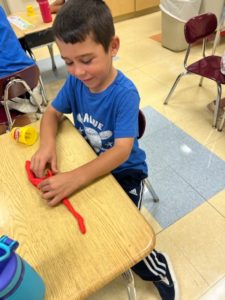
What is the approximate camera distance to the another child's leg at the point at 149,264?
918 millimetres

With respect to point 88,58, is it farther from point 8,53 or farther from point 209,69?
point 209,69

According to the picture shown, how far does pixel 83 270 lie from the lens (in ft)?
1.67

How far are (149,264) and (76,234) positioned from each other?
0.45 metres

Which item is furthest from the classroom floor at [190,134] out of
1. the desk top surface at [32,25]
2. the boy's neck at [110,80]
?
the boy's neck at [110,80]

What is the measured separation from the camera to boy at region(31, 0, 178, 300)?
677mm

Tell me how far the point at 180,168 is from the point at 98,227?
1204 mm

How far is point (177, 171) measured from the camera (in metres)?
1.67

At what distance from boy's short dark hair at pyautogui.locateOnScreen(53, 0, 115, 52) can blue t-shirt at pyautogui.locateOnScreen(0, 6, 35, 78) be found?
1.03m

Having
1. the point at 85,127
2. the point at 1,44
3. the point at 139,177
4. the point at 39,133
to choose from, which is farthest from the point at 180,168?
the point at 1,44

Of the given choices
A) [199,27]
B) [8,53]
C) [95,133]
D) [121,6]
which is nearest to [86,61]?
[95,133]

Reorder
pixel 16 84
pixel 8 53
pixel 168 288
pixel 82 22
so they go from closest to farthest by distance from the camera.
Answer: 1. pixel 82 22
2. pixel 168 288
3. pixel 16 84
4. pixel 8 53

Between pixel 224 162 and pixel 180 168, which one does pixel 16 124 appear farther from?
pixel 224 162

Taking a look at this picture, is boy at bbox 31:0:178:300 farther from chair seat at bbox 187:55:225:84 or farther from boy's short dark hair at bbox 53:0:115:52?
chair seat at bbox 187:55:225:84

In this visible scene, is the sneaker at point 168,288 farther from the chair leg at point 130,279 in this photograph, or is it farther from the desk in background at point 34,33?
the desk in background at point 34,33
